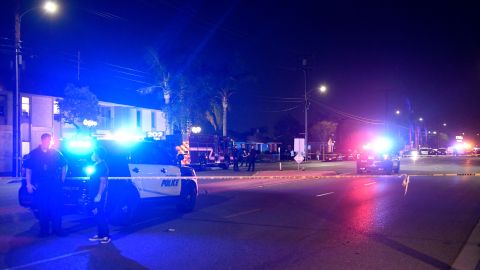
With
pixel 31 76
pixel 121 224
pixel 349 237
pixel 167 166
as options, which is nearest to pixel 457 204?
pixel 349 237

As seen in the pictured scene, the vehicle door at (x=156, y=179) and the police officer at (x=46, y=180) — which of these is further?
the vehicle door at (x=156, y=179)

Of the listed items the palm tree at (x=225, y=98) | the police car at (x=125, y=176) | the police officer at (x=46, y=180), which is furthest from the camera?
the palm tree at (x=225, y=98)

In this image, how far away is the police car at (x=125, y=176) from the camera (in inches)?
412

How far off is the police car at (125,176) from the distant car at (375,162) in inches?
761

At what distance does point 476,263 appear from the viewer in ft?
25.5

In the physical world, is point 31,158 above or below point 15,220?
above

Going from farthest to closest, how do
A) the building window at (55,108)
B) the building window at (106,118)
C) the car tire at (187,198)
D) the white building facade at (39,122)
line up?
1. the building window at (106,118)
2. the building window at (55,108)
3. the white building facade at (39,122)
4. the car tire at (187,198)

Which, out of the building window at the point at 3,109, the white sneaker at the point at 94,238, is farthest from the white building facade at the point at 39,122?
the white sneaker at the point at 94,238

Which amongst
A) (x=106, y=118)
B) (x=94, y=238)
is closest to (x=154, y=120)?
(x=106, y=118)

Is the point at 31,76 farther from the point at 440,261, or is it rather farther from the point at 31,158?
the point at 440,261

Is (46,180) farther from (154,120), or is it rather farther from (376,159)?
(154,120)

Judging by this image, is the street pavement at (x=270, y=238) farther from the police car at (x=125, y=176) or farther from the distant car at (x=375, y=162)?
the distant car at (x=375, y=162)

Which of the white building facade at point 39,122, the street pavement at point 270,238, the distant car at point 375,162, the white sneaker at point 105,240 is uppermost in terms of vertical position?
the white building facade at point 39,122

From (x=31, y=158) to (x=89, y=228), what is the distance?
208 centimetres
